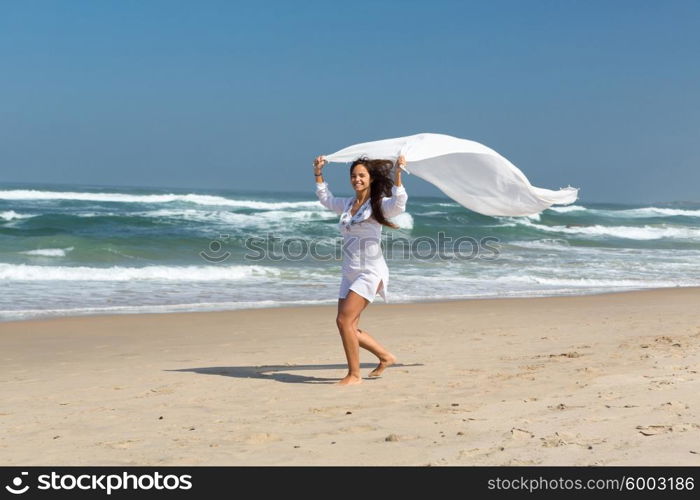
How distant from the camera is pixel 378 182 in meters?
6.26

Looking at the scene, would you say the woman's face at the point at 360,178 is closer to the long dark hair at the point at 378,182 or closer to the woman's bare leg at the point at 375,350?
the long dark hair at the point at 378,182

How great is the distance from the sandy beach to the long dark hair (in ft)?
4.10

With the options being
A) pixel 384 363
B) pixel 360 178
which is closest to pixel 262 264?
pixel 384 363

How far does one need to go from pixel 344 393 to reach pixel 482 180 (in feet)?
8.16

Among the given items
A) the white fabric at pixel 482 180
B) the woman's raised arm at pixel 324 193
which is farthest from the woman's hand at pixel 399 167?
the white fabric at pixel 482 180

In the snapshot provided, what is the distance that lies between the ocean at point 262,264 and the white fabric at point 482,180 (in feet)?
17.1

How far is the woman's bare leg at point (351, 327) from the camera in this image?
6273mm

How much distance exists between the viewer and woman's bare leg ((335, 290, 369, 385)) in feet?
20.6

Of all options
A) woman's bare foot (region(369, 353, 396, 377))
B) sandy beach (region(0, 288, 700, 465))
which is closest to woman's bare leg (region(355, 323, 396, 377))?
woman's bare foot (region(369, 353, 396, 377))
